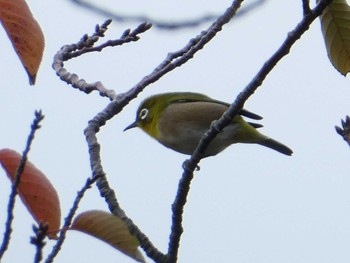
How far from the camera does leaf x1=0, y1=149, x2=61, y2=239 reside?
8.54 ft

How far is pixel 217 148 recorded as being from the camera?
19.5 feet

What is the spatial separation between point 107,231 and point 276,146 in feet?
Result: 14.6

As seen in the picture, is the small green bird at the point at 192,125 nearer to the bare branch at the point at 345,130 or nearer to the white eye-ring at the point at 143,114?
the white eye-ring at the point at 143,114

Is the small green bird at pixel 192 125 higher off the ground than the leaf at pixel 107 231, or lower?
higher

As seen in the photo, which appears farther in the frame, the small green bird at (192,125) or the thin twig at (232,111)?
the small green bird at (192,125)

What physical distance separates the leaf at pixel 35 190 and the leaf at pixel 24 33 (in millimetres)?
324

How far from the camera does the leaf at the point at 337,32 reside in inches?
112

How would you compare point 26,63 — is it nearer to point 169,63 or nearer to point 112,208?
point 112,208

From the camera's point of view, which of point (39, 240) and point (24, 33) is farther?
point (24, 33)

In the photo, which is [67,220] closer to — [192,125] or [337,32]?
[337,32]

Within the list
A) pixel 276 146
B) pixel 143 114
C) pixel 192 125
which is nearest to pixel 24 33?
pixel 192 125

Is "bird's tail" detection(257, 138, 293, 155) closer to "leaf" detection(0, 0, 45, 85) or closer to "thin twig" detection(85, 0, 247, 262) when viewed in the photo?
"thin twig" detection(85, 0, 247, 262)

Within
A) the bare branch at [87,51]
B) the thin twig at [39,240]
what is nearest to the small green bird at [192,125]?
the bare branch at [87,51]

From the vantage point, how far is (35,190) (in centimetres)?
265
